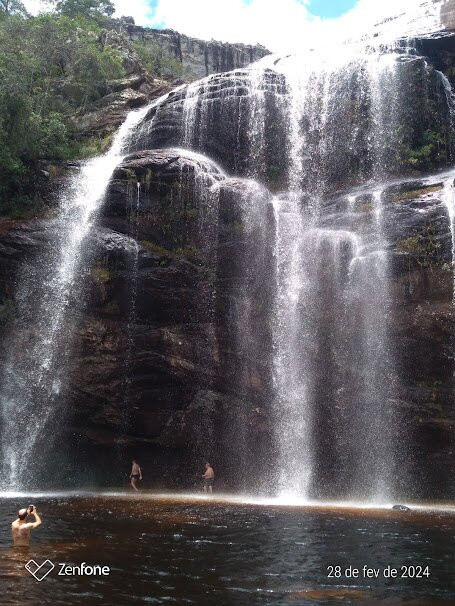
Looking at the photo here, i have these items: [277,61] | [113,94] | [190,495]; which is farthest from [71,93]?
[190,495]

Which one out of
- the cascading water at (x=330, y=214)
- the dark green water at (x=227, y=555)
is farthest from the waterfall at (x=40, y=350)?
the cascading water at (x=330, y=214)

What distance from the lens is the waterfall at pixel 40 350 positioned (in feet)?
66.6

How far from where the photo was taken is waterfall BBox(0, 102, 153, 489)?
799 inches

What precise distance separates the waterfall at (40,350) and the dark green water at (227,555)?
5162mm

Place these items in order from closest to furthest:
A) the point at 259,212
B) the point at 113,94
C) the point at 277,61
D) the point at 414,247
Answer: the point at 414,247 → the point at 259,212 → the point at 113,94 → the point at 277,61

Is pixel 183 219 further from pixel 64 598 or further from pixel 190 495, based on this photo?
pixel 64 598

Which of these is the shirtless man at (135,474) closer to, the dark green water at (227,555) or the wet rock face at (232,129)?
the dark green water at (227,555)

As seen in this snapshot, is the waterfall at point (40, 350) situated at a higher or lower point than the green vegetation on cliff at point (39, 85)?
lower

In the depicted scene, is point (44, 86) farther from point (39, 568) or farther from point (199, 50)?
point (39, 568)

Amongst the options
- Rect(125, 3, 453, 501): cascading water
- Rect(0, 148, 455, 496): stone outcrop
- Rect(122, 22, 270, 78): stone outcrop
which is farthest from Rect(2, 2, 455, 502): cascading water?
Rect(122, 22, 270, 78): stone outcrop

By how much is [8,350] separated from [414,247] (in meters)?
15.0

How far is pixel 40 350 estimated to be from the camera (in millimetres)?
21000

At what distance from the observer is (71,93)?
32.8 metres

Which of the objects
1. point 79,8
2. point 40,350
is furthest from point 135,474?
point 79,8
